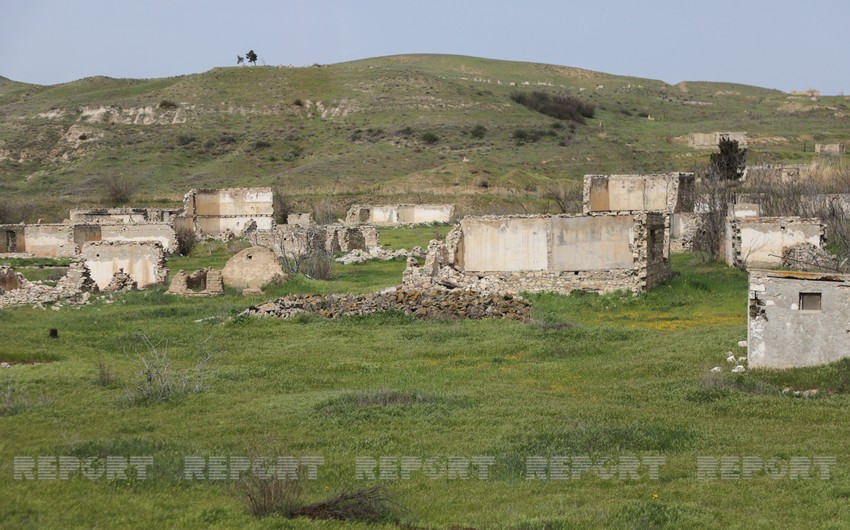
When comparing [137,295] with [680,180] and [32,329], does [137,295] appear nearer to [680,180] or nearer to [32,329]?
[32,329]

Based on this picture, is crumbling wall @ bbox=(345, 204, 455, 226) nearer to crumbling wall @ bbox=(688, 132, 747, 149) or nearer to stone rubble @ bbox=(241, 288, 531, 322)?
stone rubble @ bbox=(241, 288, 531, 322)

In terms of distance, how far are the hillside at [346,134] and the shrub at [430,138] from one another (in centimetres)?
23

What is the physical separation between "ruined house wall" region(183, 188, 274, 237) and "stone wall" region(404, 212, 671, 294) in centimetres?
2934

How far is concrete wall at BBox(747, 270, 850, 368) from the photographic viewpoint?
1548cm

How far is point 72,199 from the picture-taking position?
72625mm

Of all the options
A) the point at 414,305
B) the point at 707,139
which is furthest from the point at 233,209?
the point at 707,139

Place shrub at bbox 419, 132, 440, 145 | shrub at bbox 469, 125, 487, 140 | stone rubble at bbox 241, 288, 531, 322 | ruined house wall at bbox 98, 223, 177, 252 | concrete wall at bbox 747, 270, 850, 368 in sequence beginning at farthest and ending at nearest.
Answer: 1. shrub at bbox 469, 125, 487, 140
2. shrub at bbox 419, 132, 440, 145
3. ruined house wall at bbox 98, 223, 177, 252
4. stone rubble at bbox 241, 288, 531, 322
5. concrete wall at bbox 747, 270, 850, 368

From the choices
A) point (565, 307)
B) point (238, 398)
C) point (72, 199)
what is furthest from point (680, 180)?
point (72, 199)

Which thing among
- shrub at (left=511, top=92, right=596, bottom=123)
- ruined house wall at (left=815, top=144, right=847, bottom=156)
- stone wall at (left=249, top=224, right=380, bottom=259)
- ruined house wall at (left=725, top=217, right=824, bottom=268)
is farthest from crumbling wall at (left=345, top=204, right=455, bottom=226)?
shrub at (left=511, top=92, right=596, bottom=123)

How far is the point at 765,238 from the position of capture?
34.0m

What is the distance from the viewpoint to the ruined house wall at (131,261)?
105ft

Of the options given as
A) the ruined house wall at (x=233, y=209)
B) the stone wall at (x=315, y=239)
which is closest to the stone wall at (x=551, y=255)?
the stone wall at (x=315, y=239)

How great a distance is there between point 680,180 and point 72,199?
45.0 metres

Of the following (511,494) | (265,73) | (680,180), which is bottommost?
(511,494)
